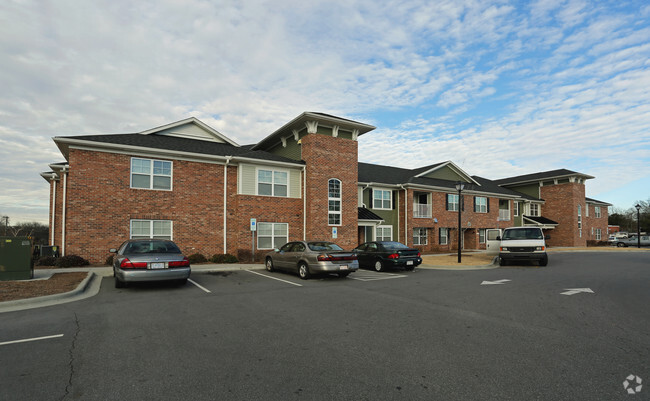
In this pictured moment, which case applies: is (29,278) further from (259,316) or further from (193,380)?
(193,380)

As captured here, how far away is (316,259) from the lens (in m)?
12.2

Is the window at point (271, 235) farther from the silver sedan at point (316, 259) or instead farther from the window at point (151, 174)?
the silver sedan at point (316, 259)

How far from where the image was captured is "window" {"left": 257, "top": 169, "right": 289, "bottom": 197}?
19609 mm

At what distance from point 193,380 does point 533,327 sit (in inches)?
222

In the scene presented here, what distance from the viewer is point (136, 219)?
16.5 meters

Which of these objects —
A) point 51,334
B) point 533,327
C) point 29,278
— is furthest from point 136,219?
point 533,327

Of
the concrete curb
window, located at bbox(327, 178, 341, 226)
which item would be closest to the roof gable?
window, located at bbox(327, 178, 341, 226)

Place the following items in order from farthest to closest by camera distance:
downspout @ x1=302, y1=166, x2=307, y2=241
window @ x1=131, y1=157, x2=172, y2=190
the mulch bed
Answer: downspout @ x1=302, y1=166, x2=307, y2=241 → window @ x1=131, y1=157, x2=172, y2=190 → the mulch bed

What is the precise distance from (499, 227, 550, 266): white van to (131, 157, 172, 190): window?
57.0 feet

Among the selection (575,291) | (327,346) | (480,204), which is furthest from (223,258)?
(480,204)

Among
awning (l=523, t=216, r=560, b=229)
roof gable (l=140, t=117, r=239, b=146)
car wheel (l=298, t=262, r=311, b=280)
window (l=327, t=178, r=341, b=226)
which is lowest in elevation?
car wheel (l=298, t=262, r=311, b=280)

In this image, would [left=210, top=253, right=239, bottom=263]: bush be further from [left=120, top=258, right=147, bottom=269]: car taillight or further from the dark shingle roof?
[left=120, top=258, right=147, bottom=269]: car taillight

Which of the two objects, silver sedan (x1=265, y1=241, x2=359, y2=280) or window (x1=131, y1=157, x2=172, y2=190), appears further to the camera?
window (x1=131, y1=157, x2=172, y2=190)

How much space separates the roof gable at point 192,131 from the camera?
66.6 ft
